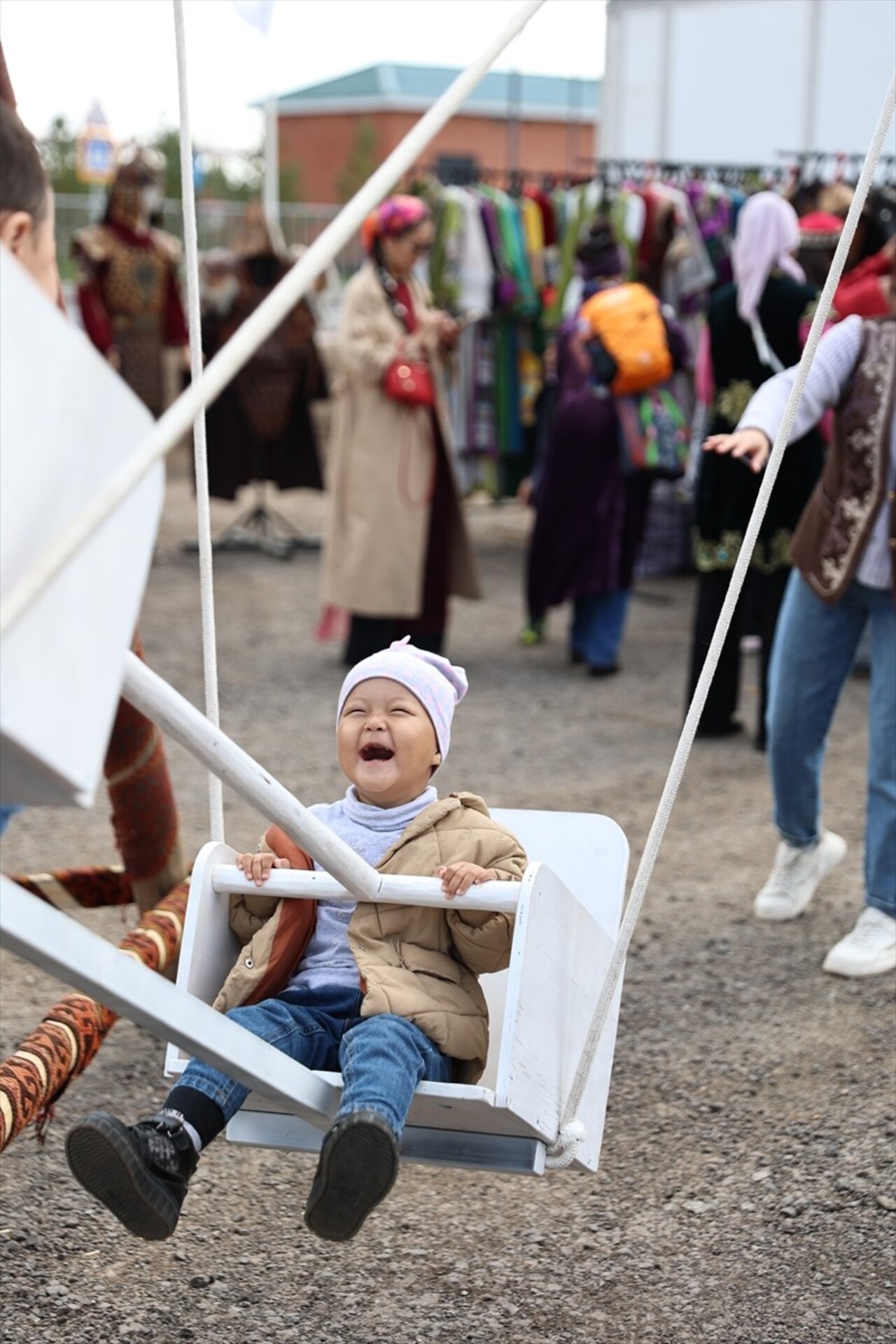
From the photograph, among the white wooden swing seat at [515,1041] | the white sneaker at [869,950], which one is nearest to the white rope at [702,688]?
the white wooden swing seat at [515,1041]

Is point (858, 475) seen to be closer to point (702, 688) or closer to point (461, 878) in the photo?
point (702, 688)

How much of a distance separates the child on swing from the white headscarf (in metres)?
3.02

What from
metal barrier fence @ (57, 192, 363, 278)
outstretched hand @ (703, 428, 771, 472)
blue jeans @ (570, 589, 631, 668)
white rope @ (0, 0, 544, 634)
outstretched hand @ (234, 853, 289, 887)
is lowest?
blue jeans @ (570, 589, 631, 668)

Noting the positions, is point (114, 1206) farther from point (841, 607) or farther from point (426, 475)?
point (426, 475)

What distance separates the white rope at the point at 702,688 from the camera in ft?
7.14

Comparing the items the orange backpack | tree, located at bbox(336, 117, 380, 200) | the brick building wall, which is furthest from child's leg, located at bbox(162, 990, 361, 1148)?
the brick building wall

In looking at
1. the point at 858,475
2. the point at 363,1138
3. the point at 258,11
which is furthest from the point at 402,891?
the point at 858,475

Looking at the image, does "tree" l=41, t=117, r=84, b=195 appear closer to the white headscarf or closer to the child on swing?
the white headscarf

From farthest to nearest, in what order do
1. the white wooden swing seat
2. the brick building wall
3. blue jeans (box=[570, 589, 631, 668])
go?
the brick building wall, blue jeans (box=[570, 589, 631, 668]), the white wooden swing seat

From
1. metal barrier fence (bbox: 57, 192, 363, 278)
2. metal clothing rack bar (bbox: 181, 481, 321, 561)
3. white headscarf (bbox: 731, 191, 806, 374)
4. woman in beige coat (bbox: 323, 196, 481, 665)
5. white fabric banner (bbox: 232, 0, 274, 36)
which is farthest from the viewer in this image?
metal barrier fence (bbox: 57, 192, 363, 278)

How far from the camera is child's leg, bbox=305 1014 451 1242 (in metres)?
1.99

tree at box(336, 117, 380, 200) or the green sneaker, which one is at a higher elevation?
tree at box(336, 117, 380, 200)

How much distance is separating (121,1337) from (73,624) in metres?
1.49

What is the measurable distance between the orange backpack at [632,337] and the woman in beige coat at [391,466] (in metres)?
0.57
